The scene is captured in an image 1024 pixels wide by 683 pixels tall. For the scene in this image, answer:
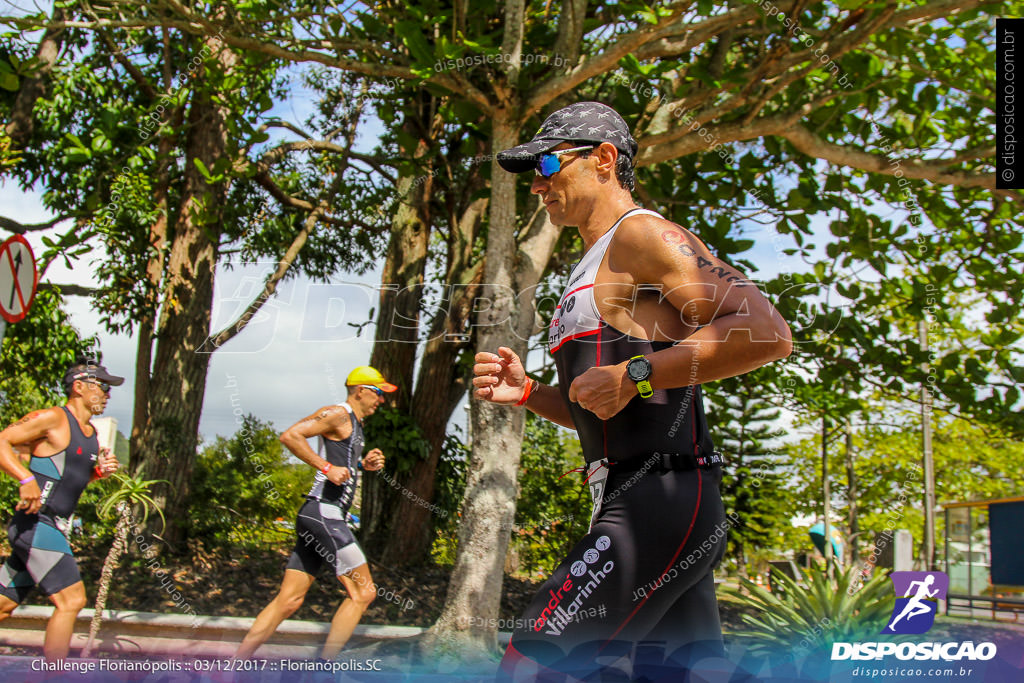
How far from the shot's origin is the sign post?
510 cm

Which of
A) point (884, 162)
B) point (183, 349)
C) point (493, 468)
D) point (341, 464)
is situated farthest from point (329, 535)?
point (884, 162)

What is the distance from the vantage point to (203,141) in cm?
941

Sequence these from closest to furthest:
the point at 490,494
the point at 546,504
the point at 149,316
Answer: the point at 490,494, the point at 149,316, the point at 546,504

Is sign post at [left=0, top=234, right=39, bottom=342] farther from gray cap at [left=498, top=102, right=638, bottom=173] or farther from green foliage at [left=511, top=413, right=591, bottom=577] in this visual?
green foliage at [left=511, top=413, right=591, bottom=577]

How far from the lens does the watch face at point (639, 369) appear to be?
1.90 meters

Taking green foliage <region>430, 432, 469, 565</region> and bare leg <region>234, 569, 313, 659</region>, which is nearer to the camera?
bare leg <region>234, 569, 313, 659</region>

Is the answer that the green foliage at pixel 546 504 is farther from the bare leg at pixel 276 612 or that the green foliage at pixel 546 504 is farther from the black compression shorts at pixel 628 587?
the black compression shorts at pixel 628 587

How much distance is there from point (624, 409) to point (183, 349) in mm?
7971

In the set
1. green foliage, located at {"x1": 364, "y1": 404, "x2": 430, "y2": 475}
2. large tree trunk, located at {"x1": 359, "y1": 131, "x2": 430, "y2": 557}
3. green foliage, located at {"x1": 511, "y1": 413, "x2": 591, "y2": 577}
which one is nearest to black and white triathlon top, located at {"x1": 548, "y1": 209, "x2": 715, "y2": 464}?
green foliage, located at {"x1": 511, "y1": 413, "x2": 591, "y2": 577}

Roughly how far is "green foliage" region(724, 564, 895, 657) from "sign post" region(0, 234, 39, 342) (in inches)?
238

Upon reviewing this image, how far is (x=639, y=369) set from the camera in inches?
74.8

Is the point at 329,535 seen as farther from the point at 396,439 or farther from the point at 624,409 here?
the point at 624,409

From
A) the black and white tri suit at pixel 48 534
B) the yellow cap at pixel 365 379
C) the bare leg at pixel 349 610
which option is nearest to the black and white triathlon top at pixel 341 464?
the yellow cap at pixel 365 379

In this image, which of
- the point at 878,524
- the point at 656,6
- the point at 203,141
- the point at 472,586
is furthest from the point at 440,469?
the point at 878,524
